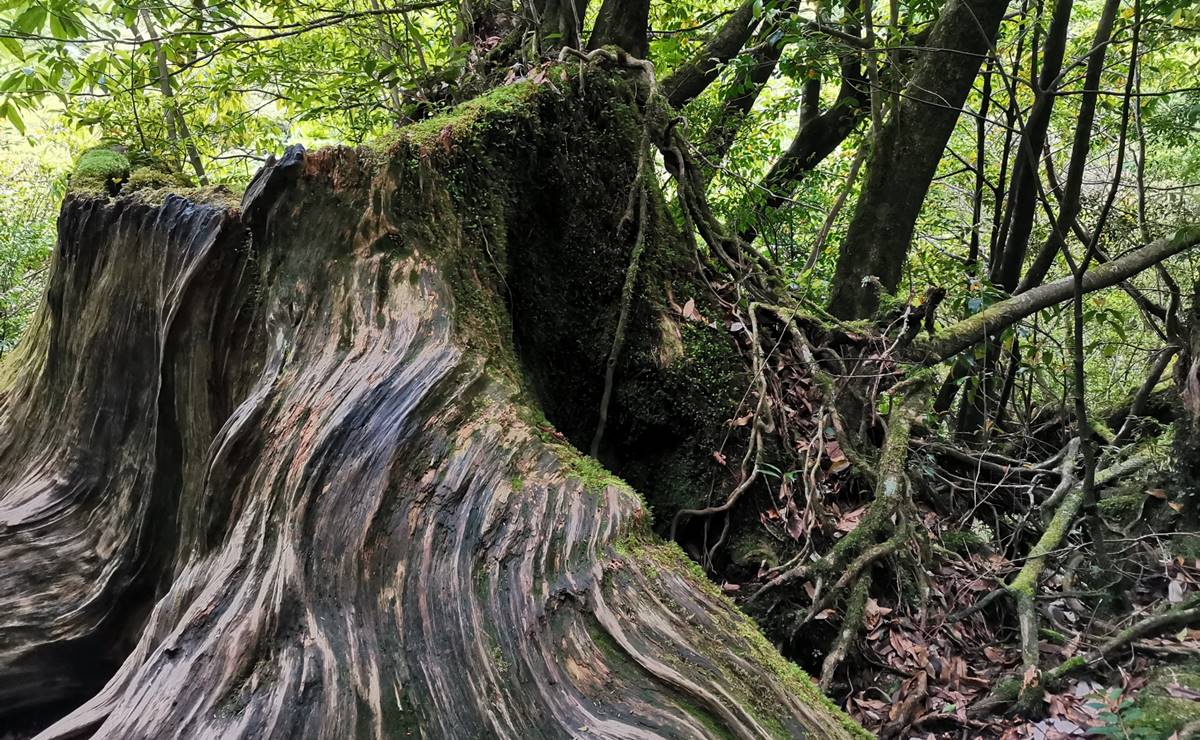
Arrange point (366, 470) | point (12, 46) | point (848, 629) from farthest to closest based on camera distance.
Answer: point (12, 46) → point (848, 629) → point (366, 470)

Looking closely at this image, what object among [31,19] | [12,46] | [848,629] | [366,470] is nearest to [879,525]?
[848,629]

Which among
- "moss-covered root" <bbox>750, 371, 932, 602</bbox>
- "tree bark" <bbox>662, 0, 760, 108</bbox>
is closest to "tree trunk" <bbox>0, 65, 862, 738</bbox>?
"moss-covered root" <bbox>750, 371, 932, 602</bbox>

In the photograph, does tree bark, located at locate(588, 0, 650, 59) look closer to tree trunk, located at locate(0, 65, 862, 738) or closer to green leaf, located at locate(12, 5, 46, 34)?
tree trunk, located at locate(0, 65, 862, 738)

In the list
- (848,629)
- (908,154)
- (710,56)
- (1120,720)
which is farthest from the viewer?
(710,56)

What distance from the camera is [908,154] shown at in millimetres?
4074

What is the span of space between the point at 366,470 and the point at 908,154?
12.2 ft

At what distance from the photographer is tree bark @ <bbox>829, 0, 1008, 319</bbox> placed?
389 centimetres

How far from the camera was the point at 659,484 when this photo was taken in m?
3.26

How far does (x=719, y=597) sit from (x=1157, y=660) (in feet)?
6.11

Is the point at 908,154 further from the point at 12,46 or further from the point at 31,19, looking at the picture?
the point at 12,46

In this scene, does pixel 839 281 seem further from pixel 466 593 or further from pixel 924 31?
pixel 466 593

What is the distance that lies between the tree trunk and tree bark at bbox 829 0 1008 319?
137cm

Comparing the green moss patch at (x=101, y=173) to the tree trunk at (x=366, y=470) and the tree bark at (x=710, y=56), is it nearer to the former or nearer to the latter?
the tree trunk at (x=366, y=470)

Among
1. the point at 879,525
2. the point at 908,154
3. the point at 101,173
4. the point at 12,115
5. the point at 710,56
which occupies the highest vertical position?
the point at 710,56
